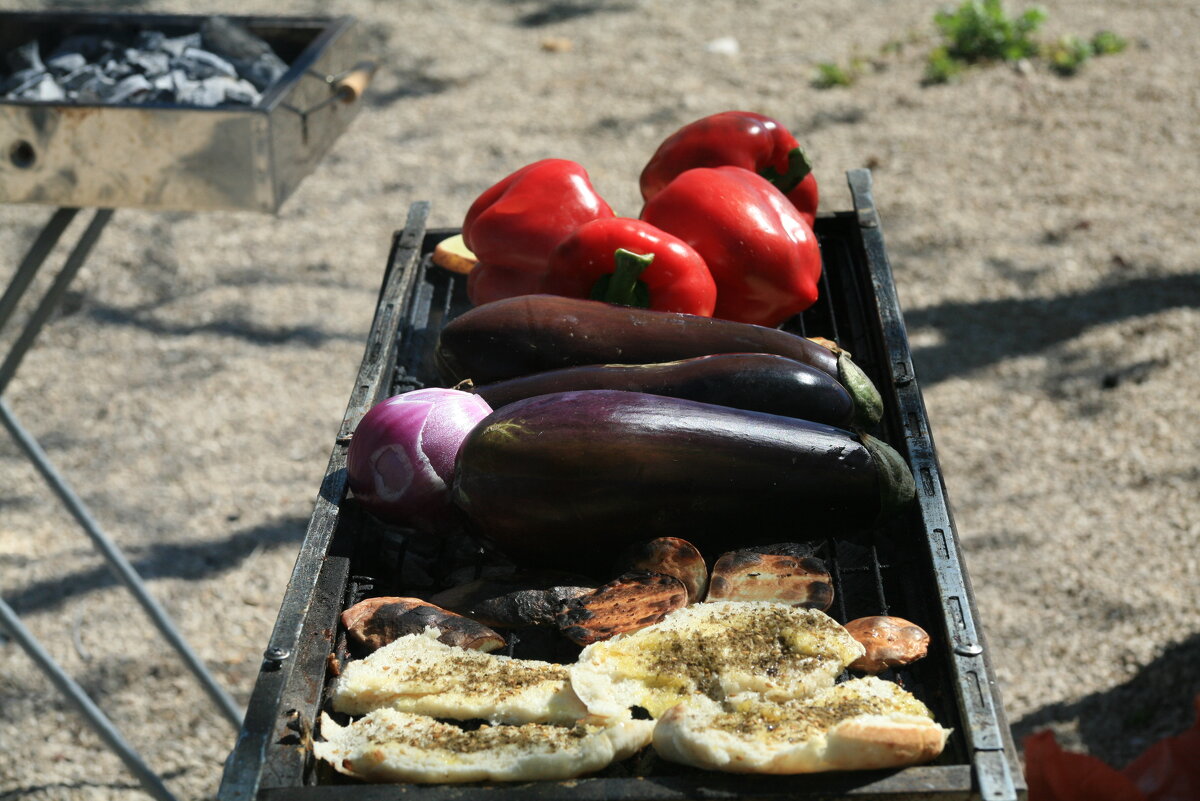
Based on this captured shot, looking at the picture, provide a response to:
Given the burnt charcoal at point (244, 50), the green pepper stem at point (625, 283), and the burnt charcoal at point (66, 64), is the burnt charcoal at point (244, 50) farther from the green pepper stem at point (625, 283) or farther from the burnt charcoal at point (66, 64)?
the green pepper stem at point (625, 283)

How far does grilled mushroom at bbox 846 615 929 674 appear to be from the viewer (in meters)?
1.23

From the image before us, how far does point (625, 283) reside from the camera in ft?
5.76

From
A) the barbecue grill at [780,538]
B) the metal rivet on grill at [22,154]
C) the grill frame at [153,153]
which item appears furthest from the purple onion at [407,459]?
the metal rivet on grill at [22,154]

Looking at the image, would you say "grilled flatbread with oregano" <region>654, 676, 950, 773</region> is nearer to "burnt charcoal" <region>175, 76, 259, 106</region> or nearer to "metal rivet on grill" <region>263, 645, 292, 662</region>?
"metal rivet on grill" <region>263, 645, 292, 662</region>

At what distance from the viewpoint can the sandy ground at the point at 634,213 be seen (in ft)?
9.54

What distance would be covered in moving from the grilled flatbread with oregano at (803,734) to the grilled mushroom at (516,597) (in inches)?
9.4

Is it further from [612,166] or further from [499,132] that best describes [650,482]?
[499,132]

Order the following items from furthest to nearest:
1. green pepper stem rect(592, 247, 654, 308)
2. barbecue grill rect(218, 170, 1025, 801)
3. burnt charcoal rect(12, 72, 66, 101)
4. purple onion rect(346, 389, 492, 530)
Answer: burnt charcoal rect(12, 72, 66, 101), green pepper stem rect(592, 247, 654, 308), purple onion rect(346, 389, 492, 530), barbecue grill rect(218, 170, 1025, 801)

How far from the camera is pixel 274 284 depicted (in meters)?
4.52

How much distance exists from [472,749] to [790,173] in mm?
1425

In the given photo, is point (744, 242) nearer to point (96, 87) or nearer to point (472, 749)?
point (472, 749)

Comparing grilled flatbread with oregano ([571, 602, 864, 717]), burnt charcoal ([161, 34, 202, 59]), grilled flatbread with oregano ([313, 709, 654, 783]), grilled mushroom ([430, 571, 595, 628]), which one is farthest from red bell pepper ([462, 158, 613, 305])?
burnt charcoal ([161, 34, 202, 59])

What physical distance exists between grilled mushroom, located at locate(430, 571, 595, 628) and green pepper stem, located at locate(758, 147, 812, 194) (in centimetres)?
108

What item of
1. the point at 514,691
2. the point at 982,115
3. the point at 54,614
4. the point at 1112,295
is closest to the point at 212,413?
the point at 54,614
